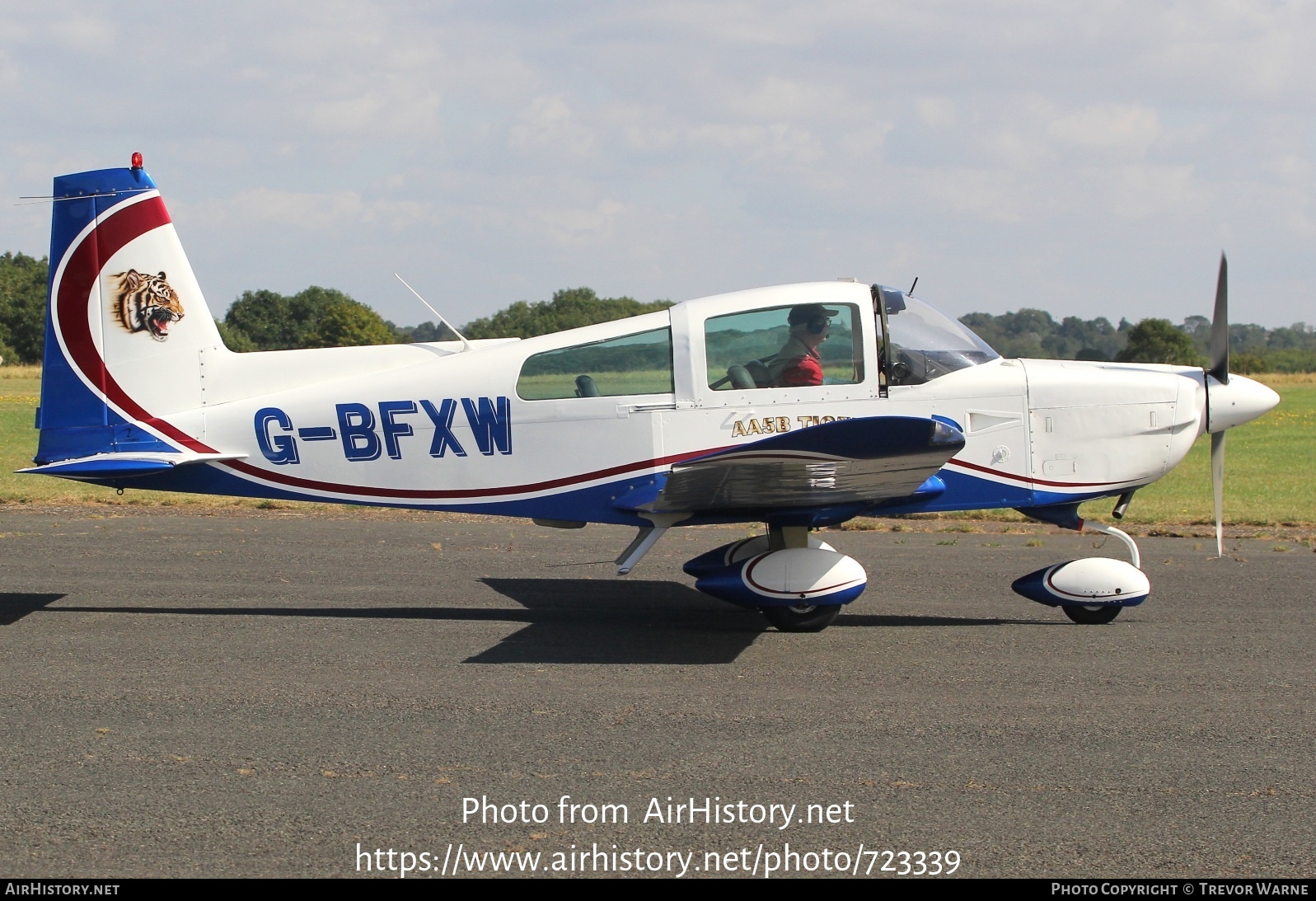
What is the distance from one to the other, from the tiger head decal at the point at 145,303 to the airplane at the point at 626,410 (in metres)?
0.01

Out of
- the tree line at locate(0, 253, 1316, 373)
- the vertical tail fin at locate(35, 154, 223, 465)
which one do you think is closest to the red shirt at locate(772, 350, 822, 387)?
the vertical tail fin at locate(35, 154, 223, 465)

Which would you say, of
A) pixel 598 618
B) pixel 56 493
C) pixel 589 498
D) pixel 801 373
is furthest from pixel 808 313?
pixel 56 493

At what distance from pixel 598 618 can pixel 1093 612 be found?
10.7ft

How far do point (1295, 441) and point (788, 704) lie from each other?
24.2 metres

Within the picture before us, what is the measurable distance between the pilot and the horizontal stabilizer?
3.72 m

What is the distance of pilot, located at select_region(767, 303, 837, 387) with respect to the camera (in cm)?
723

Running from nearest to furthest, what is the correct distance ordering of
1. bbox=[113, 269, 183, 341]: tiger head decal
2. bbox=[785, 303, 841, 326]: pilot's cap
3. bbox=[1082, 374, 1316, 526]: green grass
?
bbox=[785, 303, 841, 326]: pilot's cap, bbox=[113, 269, 183, 341]: tiger head decal, bbox=[1082, 374, 1316, 526]: green grass

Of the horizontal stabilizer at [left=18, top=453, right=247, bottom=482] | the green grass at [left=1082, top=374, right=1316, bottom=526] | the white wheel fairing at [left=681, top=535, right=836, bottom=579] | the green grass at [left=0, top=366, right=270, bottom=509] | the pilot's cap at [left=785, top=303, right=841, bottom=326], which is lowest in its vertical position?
the green grass at [left=1082, top=374, right=1316, bottom=526]

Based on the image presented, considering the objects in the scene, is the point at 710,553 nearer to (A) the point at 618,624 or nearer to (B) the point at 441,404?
(A) the point at 618,624

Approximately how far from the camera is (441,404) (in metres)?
7.55

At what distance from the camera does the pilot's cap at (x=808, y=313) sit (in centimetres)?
723

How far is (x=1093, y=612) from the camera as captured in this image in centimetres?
737

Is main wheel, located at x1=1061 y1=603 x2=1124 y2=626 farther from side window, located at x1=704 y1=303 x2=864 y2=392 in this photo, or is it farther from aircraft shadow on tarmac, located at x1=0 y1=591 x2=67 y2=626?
aircraft shadow on tarmac, located at x1=0 y1=591 x2=67 y2=626

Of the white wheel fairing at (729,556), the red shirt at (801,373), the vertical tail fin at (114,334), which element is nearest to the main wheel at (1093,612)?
the white wheel fairing at (729,556)
